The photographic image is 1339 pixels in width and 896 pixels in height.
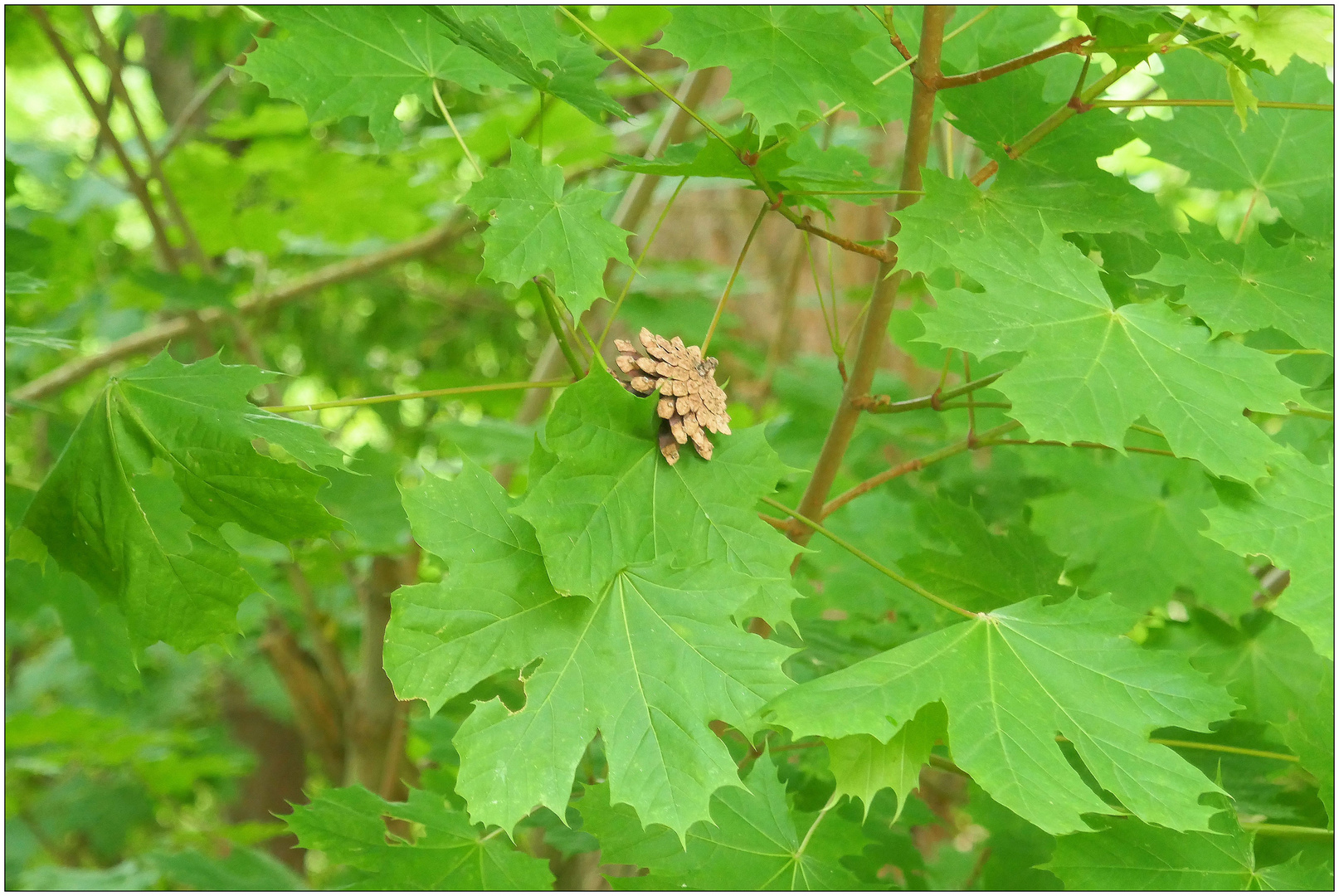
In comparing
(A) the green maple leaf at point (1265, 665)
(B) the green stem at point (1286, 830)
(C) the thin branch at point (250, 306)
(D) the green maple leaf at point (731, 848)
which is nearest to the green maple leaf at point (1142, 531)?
(A) the green maple leaf at point (1265, 665)

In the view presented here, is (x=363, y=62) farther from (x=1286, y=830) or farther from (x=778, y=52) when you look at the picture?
(x=1286, y=830)

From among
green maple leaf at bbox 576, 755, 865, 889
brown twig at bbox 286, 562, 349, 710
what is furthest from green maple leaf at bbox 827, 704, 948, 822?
brown twig at bbox 286, 562, 349, 710

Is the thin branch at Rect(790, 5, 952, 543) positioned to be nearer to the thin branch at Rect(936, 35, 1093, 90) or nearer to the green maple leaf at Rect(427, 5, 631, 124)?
the thin branch at Rect(936, 35, 1093, 90)

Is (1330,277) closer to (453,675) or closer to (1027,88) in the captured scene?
(1027,88)

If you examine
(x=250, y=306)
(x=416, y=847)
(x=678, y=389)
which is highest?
(x=678, y=389)

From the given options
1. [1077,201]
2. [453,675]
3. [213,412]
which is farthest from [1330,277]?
[213,412]

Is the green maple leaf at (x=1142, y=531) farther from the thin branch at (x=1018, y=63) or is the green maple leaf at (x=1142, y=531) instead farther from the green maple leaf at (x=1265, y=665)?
the thin branch at (x=1018, y=63)

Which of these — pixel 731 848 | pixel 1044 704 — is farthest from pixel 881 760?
pixel 731 848
